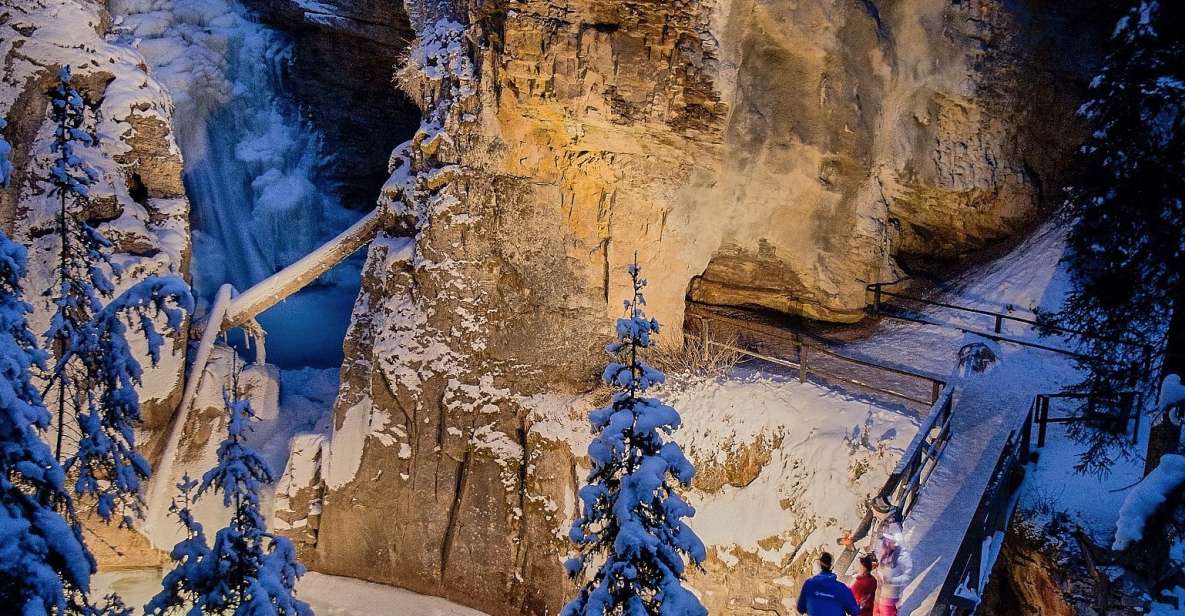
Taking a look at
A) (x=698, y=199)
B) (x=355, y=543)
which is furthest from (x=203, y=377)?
(x=698, y=199)

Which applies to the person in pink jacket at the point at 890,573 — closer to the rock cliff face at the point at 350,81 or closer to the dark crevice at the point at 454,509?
the dark crevice at the point at 454,509

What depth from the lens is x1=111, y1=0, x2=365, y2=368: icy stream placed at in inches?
815

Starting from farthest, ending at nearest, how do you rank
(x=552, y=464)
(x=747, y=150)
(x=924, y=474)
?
(x=747, y=150) < (x=552, y=464) < (x=924, y=474)

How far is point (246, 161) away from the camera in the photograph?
21.3 meters

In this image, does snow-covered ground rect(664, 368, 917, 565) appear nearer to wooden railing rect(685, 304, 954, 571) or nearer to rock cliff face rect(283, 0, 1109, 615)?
wooden railing rect(685, 304, 954, 571)

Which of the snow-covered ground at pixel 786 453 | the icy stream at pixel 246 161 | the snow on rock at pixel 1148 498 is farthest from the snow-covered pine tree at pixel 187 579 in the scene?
the icy stream at pixel 246 161

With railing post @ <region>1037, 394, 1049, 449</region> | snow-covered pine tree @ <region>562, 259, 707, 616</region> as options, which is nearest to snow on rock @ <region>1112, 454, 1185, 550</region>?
railing post @ <region>1037, 394, 1049, 449</region>

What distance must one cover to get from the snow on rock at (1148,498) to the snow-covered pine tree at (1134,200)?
4.18ft

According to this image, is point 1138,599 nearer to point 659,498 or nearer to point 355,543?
point 659,498

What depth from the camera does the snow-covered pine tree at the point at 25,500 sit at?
→ 5523mm

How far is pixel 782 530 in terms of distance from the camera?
1220 cm

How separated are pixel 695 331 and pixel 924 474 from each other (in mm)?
6252

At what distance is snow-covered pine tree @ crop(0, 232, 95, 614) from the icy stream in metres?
14.3

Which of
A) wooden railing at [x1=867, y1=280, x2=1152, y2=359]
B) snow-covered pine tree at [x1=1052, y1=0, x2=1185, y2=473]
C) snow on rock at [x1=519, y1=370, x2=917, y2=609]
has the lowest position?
snow on rock at [x1=519, y1=370, x2=917, y2=609]
